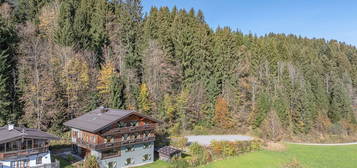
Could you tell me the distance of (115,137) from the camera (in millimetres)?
30281

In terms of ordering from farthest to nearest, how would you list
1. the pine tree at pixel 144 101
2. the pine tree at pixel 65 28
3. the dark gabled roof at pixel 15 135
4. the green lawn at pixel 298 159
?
1. the pine tree at pixel 144 101
2. the pine tree at pixel 65 28
3. the green lawn at pixel 298 159
4. the dark gabled roof at pixel 15 135

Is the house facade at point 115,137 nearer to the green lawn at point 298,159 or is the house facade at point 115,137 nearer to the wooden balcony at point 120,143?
the wooden balcony at point 120,143

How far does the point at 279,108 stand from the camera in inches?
2040

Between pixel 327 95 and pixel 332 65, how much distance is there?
1606 cm

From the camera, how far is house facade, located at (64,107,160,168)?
1144 inches

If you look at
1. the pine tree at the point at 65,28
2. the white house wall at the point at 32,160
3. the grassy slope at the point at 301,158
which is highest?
the pine tree at the point at 65,28

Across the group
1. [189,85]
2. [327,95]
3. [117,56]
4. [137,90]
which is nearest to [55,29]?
[117,56]

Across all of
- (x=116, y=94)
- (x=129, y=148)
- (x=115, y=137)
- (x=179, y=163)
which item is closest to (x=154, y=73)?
(x=116, y=94)

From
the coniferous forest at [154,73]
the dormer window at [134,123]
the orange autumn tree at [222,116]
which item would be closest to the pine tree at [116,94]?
the coniferous forest at [154,73]

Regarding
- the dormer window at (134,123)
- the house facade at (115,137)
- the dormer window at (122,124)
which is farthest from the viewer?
the dormer window at (134,123)

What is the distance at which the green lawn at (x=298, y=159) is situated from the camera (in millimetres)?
31406

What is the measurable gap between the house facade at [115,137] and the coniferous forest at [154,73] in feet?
26.4

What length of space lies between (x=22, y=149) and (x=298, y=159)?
31177 millimetres

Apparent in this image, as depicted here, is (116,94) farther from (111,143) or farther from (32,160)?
(32,160)
